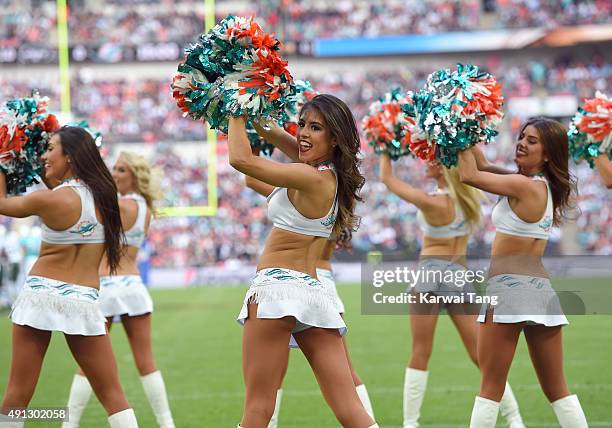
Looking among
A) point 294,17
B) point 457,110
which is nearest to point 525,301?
point 457,110

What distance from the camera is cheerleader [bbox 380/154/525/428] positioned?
4.99m

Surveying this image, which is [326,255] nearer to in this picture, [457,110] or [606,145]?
[457,110]

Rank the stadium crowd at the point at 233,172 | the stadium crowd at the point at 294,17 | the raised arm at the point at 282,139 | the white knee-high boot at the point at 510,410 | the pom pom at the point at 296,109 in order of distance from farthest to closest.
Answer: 1. the stadium crowd at the point at 294,17
2. the stadium crowd at the point at 233,172
3. the white knee-high boot at the point at 510,410
4. the pom pom at the point at 296,109
5. the raised arm at the point at 282,139

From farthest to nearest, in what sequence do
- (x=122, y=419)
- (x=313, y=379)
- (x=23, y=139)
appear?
1. (x=313, y=379)
2. (x=23, y=139)
3. (x=122, y=419)

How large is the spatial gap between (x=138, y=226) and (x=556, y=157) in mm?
2474

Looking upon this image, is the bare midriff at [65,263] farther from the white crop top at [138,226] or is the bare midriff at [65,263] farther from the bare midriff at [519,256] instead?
the bare midriff at [519,256]

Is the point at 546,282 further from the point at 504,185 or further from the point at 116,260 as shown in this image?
the point at 116,260

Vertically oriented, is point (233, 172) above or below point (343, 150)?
below

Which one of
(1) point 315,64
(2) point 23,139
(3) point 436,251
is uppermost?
(1) point 315,64

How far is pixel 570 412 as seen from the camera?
388 centimetres

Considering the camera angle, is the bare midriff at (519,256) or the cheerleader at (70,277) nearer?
the cheerleader at (70,277)

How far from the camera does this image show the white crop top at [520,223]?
393 cm

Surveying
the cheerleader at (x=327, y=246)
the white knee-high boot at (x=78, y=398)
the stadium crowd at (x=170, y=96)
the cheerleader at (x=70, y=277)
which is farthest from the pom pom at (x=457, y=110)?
the stadium crowd at (x=170, y=96)

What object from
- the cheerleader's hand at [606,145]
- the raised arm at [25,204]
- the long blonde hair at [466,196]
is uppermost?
the cheerleader's hand at [606,145]
